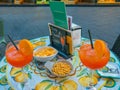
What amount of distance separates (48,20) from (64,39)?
10.3 ft

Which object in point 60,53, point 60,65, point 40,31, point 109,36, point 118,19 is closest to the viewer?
point 60,65

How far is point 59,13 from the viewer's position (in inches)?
60.2

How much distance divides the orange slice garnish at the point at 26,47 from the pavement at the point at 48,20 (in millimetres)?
2494

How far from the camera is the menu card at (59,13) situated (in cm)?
147

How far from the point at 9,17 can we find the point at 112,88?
161 inches

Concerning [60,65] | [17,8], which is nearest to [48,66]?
[60,65]

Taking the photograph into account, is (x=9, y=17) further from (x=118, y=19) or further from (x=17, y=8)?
(x=118, y=19)

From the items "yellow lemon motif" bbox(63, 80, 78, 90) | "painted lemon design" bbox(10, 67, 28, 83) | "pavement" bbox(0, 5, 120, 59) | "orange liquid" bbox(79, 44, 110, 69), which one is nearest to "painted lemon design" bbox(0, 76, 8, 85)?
"painted lemon design" bbox(10, 67, 28, 83)

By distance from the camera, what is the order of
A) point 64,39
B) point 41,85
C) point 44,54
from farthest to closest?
point 64,39, point 44,54, point 41,85

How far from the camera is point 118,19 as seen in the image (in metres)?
4.59

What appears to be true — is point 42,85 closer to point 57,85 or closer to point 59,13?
point 57,85

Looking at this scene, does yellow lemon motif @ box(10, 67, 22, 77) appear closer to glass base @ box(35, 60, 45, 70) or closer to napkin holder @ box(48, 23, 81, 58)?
glass base @ box(35, 60, 45, 70)

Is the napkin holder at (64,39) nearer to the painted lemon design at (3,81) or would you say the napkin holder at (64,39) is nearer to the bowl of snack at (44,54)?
the bowl of snack at (44,54)

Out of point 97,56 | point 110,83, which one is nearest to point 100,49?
point 97,56
